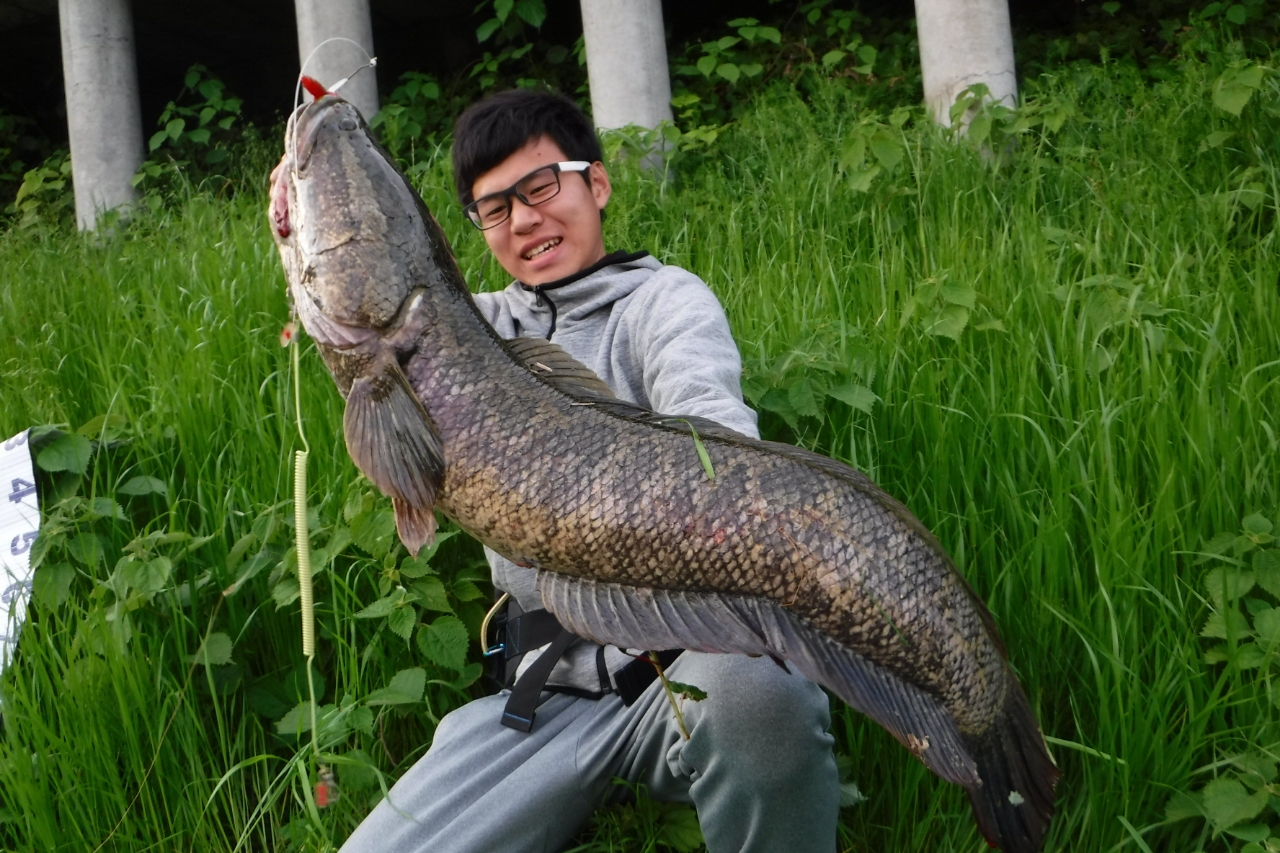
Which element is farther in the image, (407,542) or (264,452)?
(264,452)

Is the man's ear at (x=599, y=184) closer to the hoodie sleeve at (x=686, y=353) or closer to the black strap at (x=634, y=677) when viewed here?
the hoodie sleeve at (x=686, y=353)

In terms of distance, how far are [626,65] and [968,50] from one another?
1687 millimetres

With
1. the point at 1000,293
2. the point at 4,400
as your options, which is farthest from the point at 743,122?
the point at 4,400

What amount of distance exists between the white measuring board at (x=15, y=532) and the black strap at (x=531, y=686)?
53.9 inches

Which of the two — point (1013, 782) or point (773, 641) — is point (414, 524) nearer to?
point (773, 641)

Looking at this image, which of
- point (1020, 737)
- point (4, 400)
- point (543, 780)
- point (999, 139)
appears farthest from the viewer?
point (999, 139)

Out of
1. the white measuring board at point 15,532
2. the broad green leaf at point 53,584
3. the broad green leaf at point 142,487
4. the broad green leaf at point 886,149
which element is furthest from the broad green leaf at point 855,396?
the white measuring board at point 15,532

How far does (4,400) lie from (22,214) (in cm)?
435

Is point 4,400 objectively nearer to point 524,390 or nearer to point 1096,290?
point 524,390

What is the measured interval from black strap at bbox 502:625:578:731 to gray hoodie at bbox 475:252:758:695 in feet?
0.18

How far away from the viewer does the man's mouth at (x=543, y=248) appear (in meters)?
2.53

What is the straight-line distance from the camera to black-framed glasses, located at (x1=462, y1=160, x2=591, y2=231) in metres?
2.49

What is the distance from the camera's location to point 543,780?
217cm

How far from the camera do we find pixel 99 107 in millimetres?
6949
